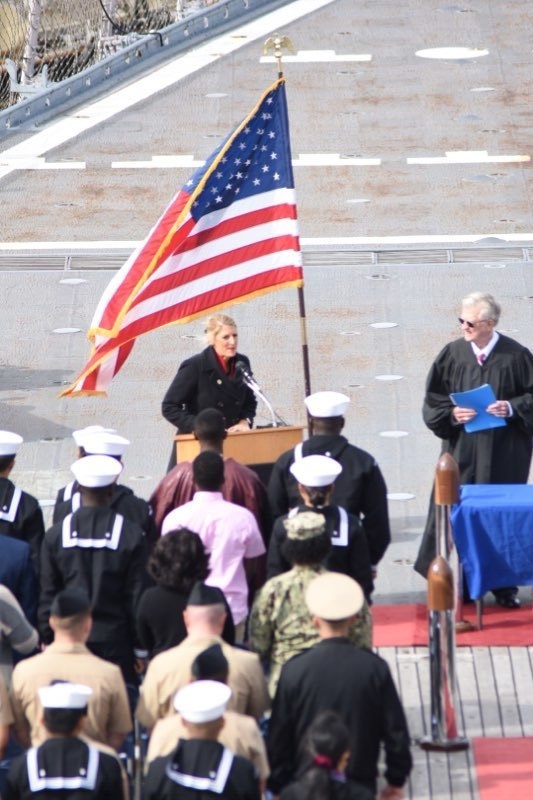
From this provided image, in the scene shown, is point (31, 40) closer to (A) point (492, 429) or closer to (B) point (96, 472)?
(A) point (492, 429)

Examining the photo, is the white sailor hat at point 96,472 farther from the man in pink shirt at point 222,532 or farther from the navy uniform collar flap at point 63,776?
the navy uniform collar flap at point 63,776

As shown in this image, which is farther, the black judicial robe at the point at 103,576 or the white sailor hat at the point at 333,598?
the black judicial robe at the point at 103,576

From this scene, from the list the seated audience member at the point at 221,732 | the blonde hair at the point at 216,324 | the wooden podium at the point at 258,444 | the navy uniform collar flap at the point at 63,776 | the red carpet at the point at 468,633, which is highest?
the blonde hair at the point at 216,324

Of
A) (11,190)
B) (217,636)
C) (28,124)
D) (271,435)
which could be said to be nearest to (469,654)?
(271,435)

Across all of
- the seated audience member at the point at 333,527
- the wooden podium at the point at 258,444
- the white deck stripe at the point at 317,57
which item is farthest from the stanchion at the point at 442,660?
the white deck stripe at the point at 317,57

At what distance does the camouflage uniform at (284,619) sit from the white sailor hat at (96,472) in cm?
100

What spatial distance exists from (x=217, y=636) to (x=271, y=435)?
2.92 m

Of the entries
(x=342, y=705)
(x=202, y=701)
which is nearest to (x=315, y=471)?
(x=342, y=705)

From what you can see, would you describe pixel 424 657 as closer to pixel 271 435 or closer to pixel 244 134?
pixel 271 435

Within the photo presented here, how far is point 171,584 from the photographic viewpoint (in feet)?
22.3

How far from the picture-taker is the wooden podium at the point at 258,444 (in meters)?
9.16

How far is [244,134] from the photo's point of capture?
997 centimetres

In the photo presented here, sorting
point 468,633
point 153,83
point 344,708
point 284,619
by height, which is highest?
point 153,83

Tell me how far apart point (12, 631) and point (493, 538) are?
3109 millimetres
